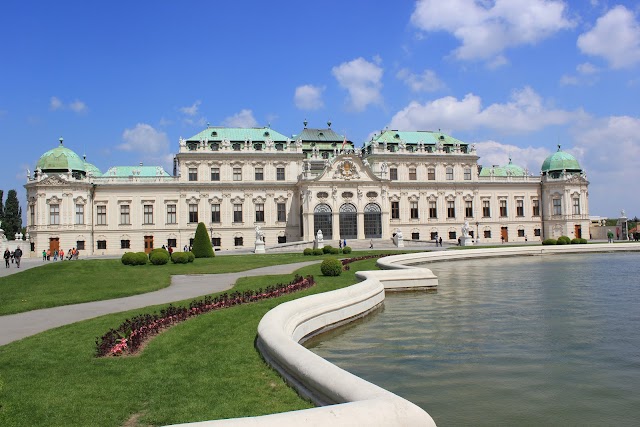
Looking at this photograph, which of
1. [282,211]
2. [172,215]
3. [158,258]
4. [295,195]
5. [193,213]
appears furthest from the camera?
[295,195]

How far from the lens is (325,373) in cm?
783

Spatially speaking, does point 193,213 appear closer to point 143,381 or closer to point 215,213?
point 215,213

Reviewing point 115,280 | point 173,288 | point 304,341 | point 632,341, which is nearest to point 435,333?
point 304,341

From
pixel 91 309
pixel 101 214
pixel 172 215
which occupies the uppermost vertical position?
pixel 101 214

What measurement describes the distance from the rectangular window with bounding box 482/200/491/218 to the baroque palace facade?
16 cm

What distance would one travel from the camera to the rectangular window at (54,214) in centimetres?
6303

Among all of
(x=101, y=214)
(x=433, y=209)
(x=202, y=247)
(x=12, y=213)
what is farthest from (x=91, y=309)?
(x=12, y=213)

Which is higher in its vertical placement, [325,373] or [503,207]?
[503,207]

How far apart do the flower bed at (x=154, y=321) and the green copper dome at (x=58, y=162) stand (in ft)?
175

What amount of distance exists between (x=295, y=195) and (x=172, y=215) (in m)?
15.7

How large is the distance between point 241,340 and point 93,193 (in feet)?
194

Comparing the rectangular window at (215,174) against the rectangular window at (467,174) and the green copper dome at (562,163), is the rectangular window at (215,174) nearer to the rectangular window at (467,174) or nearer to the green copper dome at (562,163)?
the rectangular window at (467,174)

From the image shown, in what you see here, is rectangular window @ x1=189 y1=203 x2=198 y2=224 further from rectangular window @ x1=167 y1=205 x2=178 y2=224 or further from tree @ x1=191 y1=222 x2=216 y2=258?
tree @ x1=191 y1=222 x2=216 y2=258

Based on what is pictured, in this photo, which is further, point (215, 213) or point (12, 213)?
point (12, 213)
